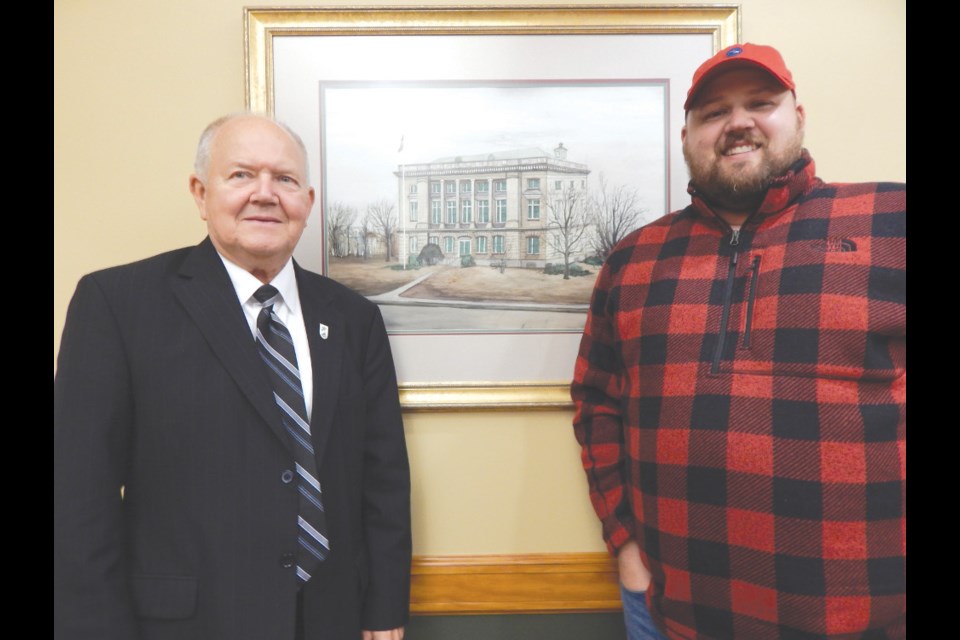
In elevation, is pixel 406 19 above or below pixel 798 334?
above

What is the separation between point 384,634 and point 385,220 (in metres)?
1.00

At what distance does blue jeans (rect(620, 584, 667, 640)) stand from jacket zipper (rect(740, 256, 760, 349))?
61 centimetres

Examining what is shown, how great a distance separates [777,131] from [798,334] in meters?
0.42

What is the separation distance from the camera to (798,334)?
99cm

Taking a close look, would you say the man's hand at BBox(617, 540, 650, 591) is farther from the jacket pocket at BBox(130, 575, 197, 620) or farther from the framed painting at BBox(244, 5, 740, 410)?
the jacket pocket at BBox(130, 575, 197, 620)

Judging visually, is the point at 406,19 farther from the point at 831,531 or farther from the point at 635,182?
the point at 831,531

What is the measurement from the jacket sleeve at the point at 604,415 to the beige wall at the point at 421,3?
0.17 m

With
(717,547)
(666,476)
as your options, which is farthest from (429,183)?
(717,547)

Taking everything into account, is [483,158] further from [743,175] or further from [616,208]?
[743,175]

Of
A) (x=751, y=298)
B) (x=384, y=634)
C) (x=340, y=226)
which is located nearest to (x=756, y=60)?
(x=751, y=298)

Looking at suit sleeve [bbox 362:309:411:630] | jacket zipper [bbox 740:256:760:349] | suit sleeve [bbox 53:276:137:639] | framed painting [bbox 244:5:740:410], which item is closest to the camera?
suit sleeve [bbox 53:276:137:639]

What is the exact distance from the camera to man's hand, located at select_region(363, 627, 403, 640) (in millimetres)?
1184

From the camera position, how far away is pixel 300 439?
41.2 inches

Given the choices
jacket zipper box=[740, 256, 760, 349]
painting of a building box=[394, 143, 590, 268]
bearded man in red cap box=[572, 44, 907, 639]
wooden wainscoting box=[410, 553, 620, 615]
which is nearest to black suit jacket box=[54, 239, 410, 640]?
wooden wainscoting box=[410, 553, 620, 615]
